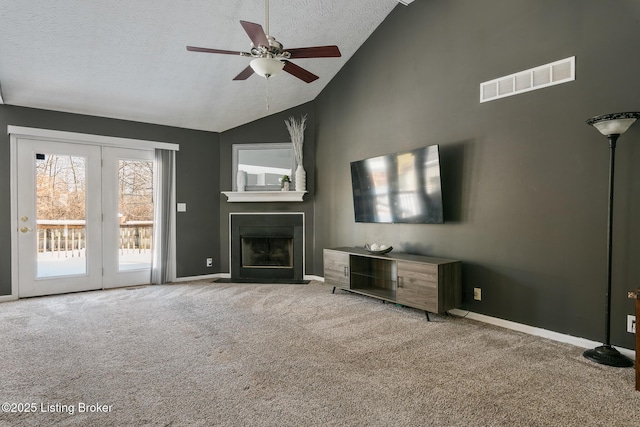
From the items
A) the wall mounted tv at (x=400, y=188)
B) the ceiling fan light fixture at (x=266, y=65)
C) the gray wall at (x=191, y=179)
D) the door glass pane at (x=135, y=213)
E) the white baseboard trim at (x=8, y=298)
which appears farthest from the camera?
the door glass pane at (x=135, y=213)

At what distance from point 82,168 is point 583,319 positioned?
5.87m

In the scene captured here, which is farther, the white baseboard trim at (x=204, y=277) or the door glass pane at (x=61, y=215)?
the white baseboard trim at (x=204, y=277)

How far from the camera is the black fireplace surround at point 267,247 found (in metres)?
5.54

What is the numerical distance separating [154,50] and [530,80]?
3.67 m

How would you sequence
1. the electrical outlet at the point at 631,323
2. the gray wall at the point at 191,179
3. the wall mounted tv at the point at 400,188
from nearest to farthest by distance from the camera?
the electrical outlet at the point at 631,323 < the wall mounted tv at the point at 400,188 < the gray wall at the point at 191,179

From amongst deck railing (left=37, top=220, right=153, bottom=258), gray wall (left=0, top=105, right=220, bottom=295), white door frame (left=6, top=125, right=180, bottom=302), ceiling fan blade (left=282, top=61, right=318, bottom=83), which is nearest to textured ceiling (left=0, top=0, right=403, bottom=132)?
gray wall (left=0, top=105, right=220, bottom=295)

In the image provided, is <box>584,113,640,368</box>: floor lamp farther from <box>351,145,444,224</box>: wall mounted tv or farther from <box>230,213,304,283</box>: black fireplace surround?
<box>230,213,304,283</box>: black fireplace surround

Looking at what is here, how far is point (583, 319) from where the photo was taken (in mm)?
2703

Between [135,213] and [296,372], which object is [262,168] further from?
[296,372]

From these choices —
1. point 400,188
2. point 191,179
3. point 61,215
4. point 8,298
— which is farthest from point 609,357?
point 8,298

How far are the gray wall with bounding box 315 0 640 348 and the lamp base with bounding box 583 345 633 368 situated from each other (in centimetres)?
17

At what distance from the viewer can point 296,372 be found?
228cm

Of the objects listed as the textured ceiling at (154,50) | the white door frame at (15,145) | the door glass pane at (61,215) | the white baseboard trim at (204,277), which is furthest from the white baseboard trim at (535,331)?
the white door frame at (15,145)

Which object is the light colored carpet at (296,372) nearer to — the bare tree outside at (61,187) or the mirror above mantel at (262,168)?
the bare tree outside at (61,187)
